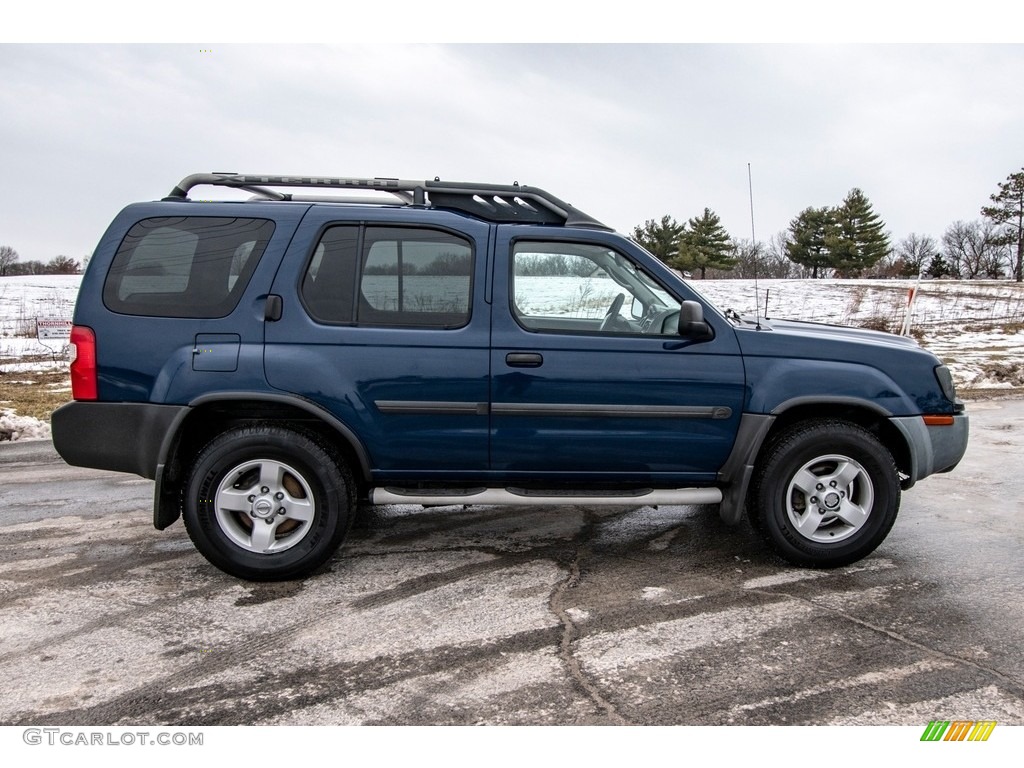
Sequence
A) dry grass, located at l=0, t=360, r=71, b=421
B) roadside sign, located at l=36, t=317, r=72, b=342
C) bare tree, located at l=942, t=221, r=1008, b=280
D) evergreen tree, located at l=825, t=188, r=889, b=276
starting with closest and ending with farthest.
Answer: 1. dry grass, located at l=0, t=360, r=71, b=421
2. roadside sign, located at l=36, t=317, r=72, b=342
3. evergreen tree, located at l=825, t=188, r=889, b=276
4. bare tree, located at l=942, t=221, r=1008, b=280

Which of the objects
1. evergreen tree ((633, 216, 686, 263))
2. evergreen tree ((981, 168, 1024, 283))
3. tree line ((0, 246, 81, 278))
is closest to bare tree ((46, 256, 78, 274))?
tree line ((0, 246, 81, 278))

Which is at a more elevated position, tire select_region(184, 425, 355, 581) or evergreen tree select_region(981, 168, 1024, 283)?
evergreen tree select_region(981, 168, 1024, 283)

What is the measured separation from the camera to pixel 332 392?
12.9ft

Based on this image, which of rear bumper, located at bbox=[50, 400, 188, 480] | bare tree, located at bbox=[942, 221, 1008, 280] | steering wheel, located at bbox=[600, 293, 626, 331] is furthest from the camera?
bare tree, located at bbox=[942, 221, 1008, 280]

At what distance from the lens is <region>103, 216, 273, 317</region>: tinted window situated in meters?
3.93

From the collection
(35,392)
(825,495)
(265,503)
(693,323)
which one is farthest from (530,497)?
(35,392)

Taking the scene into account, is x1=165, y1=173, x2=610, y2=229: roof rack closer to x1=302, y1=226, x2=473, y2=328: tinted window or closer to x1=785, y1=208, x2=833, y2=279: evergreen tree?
x1=302, y1=226, x2=473, y2=328: tinted window

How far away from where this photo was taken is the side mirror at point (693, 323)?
396 cm

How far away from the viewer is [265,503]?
12.9 feet

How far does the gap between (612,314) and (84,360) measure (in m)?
2.81

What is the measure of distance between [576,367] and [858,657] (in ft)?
6.15

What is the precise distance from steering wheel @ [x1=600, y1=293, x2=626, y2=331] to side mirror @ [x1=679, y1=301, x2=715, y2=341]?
0.33 metres

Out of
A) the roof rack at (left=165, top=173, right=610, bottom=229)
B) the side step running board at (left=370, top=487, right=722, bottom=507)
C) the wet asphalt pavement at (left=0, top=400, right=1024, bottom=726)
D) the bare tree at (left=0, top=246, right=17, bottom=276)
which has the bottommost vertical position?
the wet asphalt pavement at (left=0, top=400, right=1024, bottom=726)

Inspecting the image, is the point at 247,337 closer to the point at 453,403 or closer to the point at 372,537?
the point at 453,403
